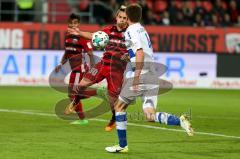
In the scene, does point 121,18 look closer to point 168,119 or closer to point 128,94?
point 128,94

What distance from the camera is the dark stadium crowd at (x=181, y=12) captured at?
91.9 ft

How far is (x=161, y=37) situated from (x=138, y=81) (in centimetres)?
1654

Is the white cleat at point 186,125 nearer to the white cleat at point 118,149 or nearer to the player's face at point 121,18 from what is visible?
the white cleat at point 118,149

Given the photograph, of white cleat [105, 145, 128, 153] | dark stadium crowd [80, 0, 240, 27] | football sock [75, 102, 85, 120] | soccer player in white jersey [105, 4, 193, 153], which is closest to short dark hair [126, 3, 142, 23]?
soccer player in white jersey [105, 4, 193, 153]

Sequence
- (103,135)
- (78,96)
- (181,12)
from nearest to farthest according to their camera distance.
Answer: (103,135) < (78,96) < (181,12)

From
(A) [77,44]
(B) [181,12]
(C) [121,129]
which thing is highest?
(B) [181,12]

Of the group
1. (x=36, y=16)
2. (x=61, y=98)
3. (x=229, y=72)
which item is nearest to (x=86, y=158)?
(x=61, y=98)

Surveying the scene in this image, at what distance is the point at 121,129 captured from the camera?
10.7 metres

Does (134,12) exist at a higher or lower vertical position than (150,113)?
higher

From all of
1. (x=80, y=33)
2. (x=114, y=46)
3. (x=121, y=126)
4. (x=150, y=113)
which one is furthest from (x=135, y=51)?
(x=114, y=46)

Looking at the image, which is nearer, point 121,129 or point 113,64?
point 121,129

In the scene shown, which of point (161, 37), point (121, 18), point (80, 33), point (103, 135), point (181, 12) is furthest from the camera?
point (181, 12)

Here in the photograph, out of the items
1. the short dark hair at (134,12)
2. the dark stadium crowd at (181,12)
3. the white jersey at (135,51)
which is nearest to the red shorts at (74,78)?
the white jersey at (135,51)

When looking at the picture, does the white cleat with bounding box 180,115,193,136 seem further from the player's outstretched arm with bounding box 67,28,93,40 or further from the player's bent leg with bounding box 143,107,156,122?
the player's outstretched arm with bounding box 67,28,93,40
